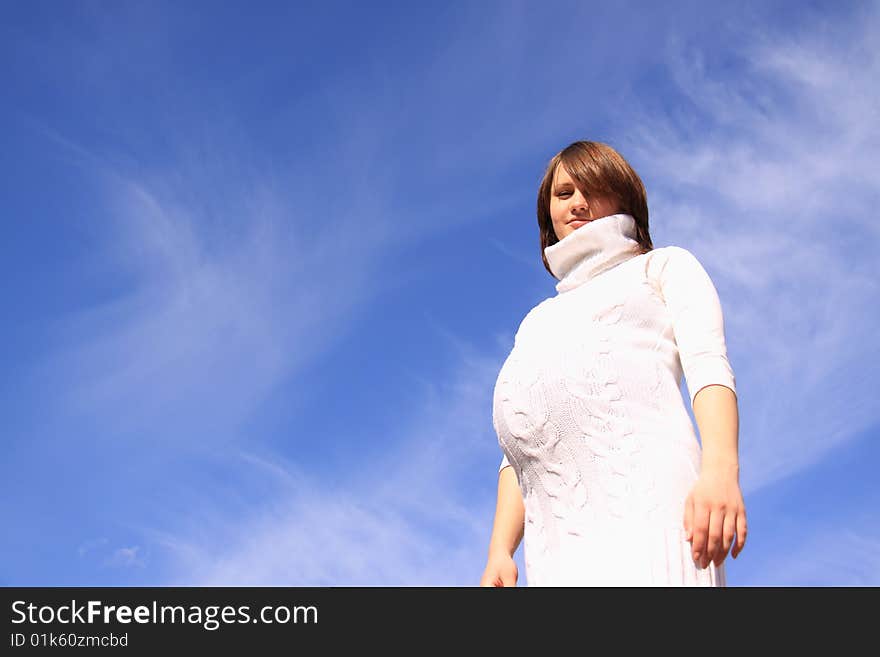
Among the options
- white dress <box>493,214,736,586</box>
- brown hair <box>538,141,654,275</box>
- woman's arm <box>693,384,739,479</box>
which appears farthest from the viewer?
brown hair <box>538,141,654,275</box>

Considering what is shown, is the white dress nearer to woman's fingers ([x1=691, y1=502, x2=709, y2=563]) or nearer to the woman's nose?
woman's fingers ([x1=691, y1=502, x2=709, y2=563])

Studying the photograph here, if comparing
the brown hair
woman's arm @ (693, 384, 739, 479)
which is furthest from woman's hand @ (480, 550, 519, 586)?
the brown hair

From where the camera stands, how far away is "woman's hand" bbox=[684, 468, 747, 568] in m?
3.39

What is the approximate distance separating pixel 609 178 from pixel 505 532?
175 cm

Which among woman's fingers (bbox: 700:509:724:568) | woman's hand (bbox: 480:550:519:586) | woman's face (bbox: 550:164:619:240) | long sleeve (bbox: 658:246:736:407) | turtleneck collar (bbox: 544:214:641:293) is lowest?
woman's fingers (bbox: 700:509:724:568)

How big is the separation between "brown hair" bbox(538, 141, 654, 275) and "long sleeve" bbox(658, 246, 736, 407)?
421 millimetres

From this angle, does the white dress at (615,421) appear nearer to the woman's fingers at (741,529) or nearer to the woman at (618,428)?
the woman at (618,428)

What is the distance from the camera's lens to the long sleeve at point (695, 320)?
372 cm

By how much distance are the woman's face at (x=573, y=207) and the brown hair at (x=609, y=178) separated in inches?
1.2

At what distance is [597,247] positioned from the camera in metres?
4.48

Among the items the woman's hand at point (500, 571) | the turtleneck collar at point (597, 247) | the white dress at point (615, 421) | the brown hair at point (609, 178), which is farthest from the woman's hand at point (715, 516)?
the brown hair at point (609, 178)

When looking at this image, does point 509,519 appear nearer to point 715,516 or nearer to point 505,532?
point 505,532
